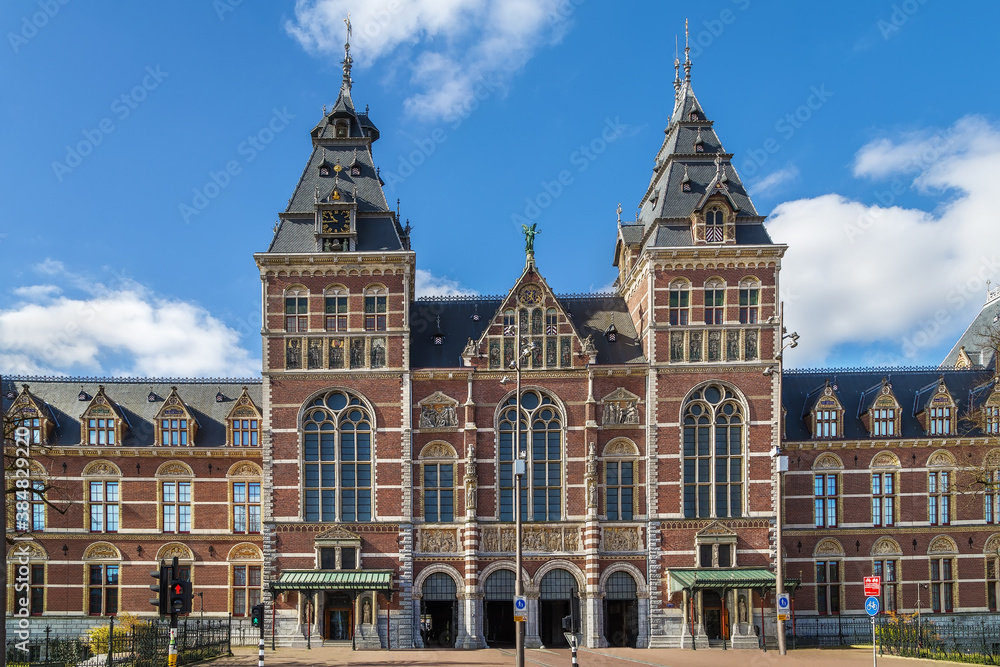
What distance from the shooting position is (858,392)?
51.1 m

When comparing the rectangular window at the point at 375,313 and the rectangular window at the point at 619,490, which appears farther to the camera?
the rectangular window at the point at 375,313

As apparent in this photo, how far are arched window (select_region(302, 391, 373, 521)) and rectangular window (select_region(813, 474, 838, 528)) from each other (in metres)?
23.7

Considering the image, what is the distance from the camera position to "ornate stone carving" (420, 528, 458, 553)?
43969mm

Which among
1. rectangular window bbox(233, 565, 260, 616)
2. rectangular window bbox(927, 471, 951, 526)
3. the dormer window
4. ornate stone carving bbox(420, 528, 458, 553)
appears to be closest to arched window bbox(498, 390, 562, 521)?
ornate stone carving bbox(420, 528, 458, 553)

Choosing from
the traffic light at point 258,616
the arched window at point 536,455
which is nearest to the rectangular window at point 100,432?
the traffic light at point 258,616

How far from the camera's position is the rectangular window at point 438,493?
146ft

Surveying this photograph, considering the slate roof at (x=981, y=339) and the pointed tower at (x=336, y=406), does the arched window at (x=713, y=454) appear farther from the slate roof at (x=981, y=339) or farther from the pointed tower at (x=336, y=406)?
the slate roof at (x=981, y=339)

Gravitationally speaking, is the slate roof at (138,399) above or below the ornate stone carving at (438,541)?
above

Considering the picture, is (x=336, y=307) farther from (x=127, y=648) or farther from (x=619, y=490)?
(x=127, y=648)

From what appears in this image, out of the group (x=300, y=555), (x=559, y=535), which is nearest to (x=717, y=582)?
(x=559, y=535)

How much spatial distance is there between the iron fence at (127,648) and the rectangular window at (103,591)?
331 centimetres

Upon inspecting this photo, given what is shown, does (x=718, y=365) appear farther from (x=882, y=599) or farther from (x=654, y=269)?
(x=882, y=599)

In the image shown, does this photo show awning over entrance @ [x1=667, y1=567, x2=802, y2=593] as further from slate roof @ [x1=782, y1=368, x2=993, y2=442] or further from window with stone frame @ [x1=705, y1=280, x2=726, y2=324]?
window with stone frame @ [x1=705, y1=280, x2=726, y2=324]

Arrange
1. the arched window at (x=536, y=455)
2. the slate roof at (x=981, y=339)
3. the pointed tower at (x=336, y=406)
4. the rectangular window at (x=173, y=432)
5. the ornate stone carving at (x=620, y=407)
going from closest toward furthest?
the pointed tower at (x=336, y=406) < the arched window at (x=536, y=455) < the ornate stone carving at (x=620, y=407) < the rectangular window at (x=173, y=432) < the slate roof at (x=981, y=339)
